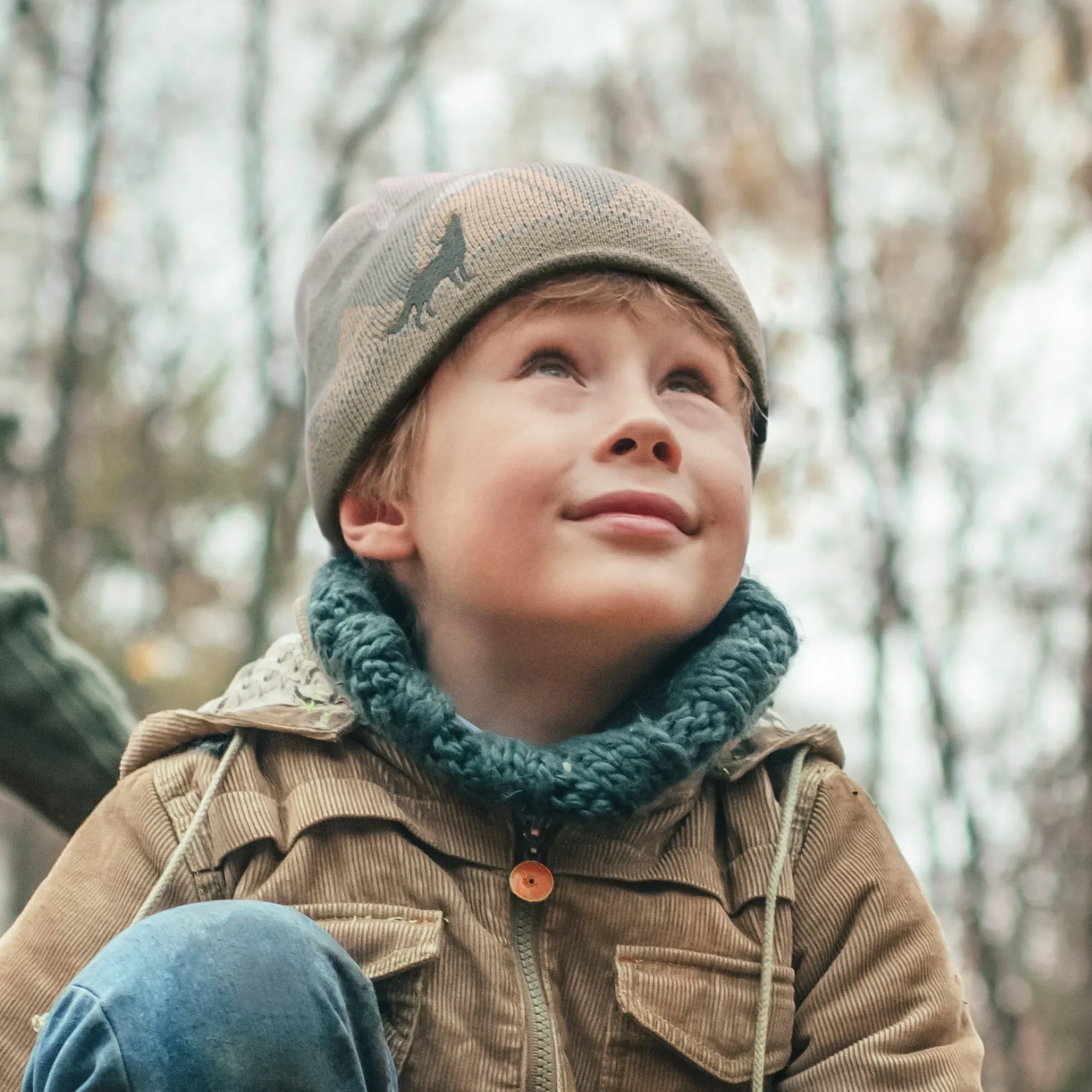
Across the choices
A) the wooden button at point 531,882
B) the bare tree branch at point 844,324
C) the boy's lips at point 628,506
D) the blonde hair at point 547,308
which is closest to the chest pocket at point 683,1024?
the wooden button at point 531,882

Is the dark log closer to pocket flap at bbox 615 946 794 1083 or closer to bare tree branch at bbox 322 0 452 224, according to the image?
pocket flap at bbox 615 946 794 1083

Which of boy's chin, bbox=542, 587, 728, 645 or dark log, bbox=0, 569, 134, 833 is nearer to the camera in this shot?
boy's chin, bbox=542, 587, 728, 645

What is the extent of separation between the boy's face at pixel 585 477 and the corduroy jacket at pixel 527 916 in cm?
22

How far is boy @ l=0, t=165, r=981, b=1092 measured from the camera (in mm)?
1469

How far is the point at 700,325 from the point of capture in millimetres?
1689

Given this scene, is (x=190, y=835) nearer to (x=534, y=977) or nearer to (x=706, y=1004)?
(x=534, y=977)

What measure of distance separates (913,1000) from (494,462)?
0.74 meters

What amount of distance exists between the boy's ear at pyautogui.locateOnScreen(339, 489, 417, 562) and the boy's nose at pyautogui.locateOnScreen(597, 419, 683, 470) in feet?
1.04

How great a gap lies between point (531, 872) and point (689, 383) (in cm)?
60

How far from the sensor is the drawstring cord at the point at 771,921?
1.48m

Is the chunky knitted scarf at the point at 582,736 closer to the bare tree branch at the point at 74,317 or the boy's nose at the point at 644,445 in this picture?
the boy's nose at the point at 644,445

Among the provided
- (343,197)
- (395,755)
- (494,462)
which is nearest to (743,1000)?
(395,755)

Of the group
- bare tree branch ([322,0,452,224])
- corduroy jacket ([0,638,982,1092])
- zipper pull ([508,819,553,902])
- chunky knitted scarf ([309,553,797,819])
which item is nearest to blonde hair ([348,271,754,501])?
chunky knitted scarf ([309,553,797,819])

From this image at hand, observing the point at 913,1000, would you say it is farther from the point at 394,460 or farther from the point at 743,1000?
the point at 394,460
